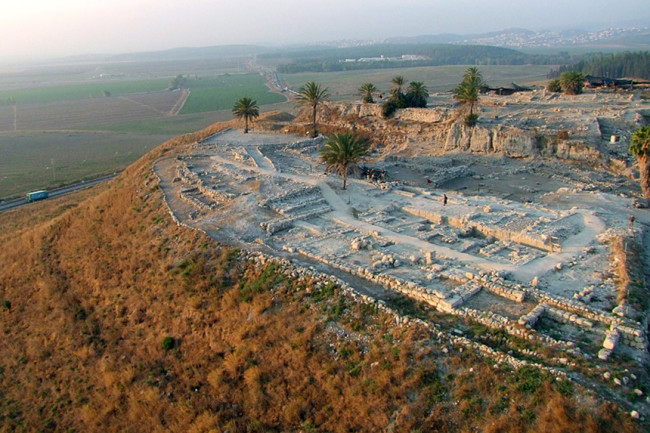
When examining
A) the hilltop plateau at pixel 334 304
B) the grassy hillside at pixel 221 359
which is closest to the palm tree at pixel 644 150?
the hilltop plateau at pixel 334 304

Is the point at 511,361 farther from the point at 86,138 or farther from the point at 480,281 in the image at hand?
the point at 86,138

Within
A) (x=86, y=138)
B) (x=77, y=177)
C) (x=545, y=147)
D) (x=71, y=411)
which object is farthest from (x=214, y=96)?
(x=71, y=411)

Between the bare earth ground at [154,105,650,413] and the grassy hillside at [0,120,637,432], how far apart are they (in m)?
1.64

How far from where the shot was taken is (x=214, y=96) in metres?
138

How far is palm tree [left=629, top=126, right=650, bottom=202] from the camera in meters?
25.2

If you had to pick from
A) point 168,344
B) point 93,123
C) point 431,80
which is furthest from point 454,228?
point 431,80

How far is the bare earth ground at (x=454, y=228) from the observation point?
16.0 meters

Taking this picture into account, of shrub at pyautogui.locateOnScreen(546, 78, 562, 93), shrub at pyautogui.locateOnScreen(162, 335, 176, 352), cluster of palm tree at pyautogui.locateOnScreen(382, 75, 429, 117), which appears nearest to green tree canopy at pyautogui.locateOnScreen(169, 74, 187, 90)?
cluster of palm tree at pyautogui.locateOnScreen(382, 75, 429, 117)

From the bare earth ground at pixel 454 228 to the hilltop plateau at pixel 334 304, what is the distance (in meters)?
0.11

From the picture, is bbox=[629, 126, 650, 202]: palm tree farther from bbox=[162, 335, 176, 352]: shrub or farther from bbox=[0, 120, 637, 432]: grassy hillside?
bbox=[162, 335, 176, 352]: shrub

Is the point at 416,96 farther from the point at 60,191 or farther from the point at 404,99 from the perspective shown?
the point at 60,191

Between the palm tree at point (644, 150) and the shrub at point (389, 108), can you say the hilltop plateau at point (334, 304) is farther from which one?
the shrub at point (389, 108)

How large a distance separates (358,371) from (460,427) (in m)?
3.42

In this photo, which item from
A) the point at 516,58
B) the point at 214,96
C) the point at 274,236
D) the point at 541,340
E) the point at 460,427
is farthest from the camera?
the point at 516,58
